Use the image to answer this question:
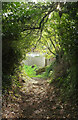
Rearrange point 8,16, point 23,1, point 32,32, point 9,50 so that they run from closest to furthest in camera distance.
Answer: point 8,16 < point 23,1 < point 9,50 < point 32,32

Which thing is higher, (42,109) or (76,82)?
(76,82)

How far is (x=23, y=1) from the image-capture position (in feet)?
20.0

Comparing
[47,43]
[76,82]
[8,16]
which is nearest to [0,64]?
[8,16]

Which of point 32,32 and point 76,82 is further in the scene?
point 32,32

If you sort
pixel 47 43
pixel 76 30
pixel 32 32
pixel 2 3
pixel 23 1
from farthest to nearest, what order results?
pixel 47 43
pixel 32 32
pixel 23 1
pixel 2 3
pixel 76 30

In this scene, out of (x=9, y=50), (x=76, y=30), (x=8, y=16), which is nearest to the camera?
(x=76, y=30)

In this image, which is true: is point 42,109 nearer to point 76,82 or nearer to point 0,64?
point 76,82

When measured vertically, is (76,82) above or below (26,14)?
below

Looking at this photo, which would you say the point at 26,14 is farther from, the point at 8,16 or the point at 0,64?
the point at 0,64

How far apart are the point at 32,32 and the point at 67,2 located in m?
3.28

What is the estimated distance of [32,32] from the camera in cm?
826

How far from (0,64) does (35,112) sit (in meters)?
2.79

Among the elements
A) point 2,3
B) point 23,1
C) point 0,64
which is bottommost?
point 0,64

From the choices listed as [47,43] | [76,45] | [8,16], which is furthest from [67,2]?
[47,43]
